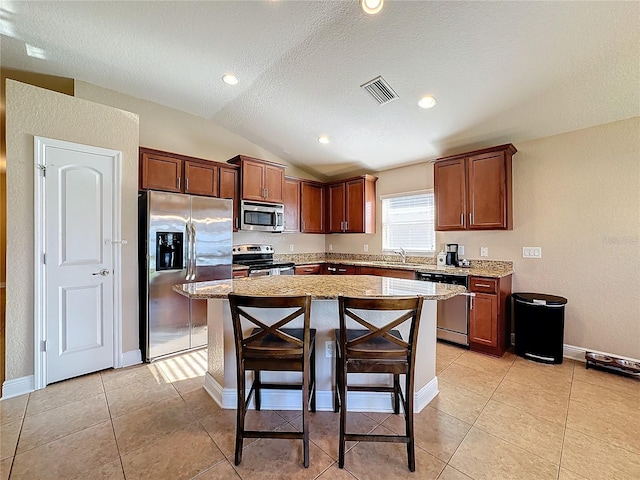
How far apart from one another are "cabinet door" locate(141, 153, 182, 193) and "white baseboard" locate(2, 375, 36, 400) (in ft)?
6.96

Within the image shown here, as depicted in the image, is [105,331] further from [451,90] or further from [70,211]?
[451,90]

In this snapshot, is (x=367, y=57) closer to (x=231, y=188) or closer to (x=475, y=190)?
(x=475, y=190)

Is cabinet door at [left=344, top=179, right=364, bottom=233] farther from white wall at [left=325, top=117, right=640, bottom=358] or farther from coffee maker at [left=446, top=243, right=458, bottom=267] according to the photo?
white wall at [left=325, top=117, right=640, bottom=358]

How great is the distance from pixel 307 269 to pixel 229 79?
303cm

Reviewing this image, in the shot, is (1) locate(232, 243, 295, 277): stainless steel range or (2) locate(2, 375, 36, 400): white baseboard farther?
(1) locate(232, 243, 295, 277): stainless steel range

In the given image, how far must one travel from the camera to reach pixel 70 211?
8.60 ft

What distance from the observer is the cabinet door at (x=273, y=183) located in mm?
4443

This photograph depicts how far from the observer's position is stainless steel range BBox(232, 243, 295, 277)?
4.04 metres

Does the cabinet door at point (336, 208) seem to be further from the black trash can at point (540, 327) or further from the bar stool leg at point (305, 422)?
the bar stool leg at point (305, 422)

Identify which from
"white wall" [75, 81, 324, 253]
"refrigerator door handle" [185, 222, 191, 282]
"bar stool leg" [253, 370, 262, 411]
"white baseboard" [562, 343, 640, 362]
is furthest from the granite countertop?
"white wall" [75, 81, 324, 253]

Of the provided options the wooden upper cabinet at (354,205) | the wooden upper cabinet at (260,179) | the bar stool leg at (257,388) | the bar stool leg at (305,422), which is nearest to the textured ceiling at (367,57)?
the wooden upper cabinet at (260,179)

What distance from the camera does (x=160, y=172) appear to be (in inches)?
137

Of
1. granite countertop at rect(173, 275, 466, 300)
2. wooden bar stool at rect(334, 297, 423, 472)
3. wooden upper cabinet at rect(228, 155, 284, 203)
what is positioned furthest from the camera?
wooden upper cabinet at rect(228, 155, 284, 203)

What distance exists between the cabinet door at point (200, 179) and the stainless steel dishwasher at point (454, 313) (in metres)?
3.15
